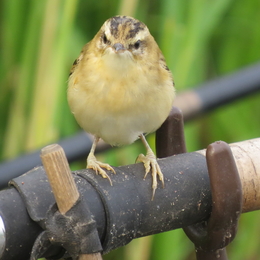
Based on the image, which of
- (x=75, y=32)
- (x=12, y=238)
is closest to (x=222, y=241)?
(x=12, y=238)

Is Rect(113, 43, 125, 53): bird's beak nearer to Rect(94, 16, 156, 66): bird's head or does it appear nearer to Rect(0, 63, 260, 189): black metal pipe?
Rect(94, 16, 156, 66): bird's head

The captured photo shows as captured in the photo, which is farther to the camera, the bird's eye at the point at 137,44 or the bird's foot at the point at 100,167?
the bird's eye at the point at 137,44

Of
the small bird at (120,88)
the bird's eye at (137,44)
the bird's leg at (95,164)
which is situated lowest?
the bird's leg at (95,164)

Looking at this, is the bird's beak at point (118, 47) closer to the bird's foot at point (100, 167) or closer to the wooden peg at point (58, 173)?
the bird's foot at point (100, 167)

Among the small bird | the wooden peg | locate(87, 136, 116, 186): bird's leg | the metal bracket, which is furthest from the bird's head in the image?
the wooden peg

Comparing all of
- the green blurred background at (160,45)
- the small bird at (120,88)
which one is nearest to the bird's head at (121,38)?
the small bird at (120,88)
